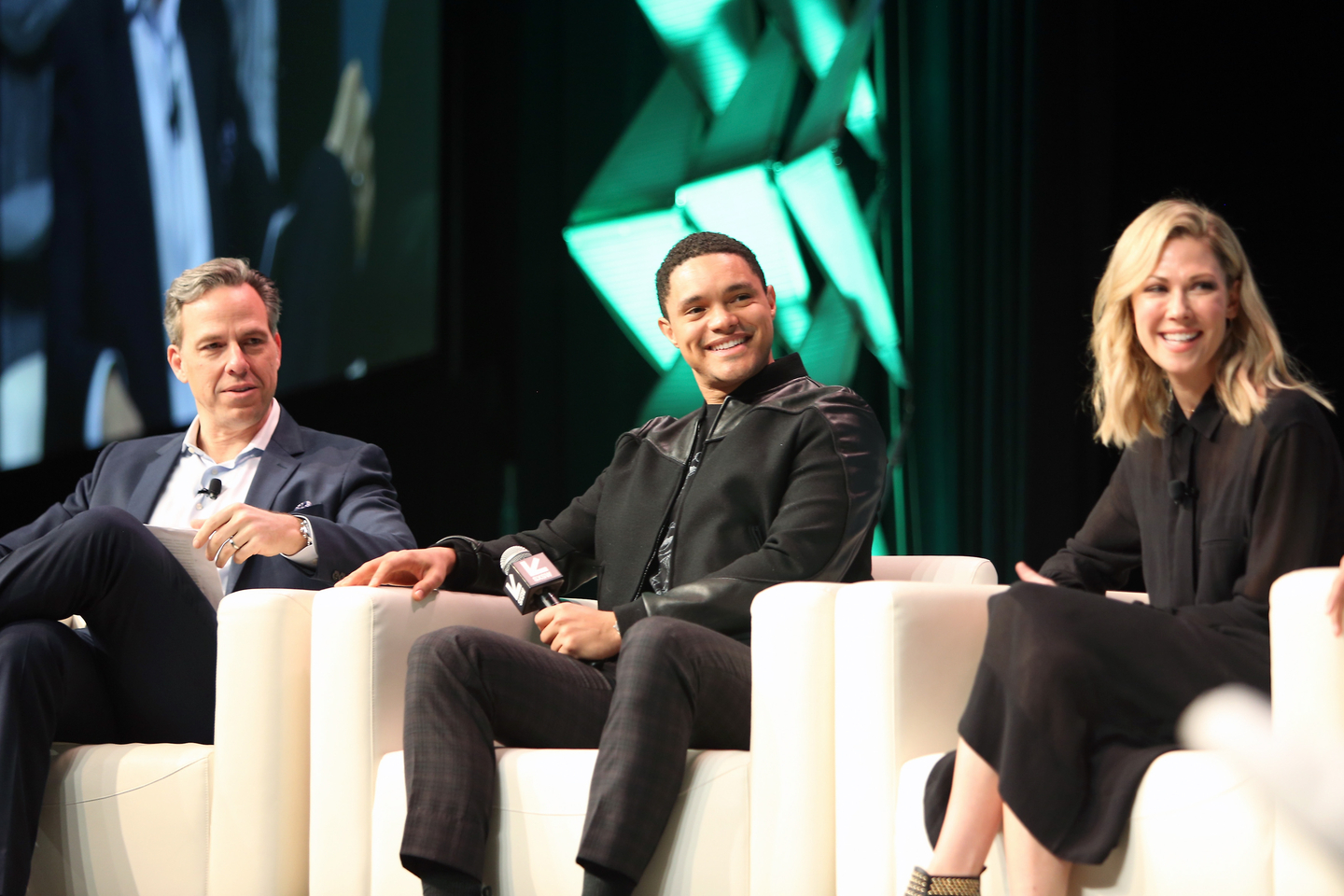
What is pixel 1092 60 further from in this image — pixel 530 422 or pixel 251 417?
pixel 251 417

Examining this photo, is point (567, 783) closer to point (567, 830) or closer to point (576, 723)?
point (567, 830)

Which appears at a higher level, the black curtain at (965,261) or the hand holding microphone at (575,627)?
the black curtain at (965,261)

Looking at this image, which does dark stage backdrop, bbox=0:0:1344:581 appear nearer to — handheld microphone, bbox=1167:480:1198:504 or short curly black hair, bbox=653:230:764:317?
short curly black hair, bbox=653:230:764:317

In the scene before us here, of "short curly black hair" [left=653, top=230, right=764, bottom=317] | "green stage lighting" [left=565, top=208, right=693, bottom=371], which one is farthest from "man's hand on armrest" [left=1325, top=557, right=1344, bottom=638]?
"green stage lighting" [left=565, top=208, right=693, bottom=371]

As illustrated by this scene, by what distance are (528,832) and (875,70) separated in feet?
8.96

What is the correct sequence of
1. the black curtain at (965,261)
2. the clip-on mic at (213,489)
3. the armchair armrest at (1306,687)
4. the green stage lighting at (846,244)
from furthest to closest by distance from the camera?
1. the green stage lighting at (846,244)
2. the black curtain at (965,261)
3. the clip-on mic at (213,489)
4. the armchair armrest at (1306,687)

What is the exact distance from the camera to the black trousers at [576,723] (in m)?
1.51

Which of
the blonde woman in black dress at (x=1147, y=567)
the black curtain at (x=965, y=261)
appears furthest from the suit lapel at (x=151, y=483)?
the black curtain at (x=965, y=261)

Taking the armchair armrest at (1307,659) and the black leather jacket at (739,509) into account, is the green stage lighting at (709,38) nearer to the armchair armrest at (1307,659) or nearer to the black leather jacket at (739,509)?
the black leather jacket at (739,509)

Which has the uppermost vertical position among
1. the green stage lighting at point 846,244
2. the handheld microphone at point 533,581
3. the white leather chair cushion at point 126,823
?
the green stage lighting at point 846,244

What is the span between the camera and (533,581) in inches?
76.2

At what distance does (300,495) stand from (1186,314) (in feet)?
4.77

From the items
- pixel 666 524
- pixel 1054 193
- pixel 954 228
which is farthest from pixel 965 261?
pixel 666 524

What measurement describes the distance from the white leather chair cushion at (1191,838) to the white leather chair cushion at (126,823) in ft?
3.97
